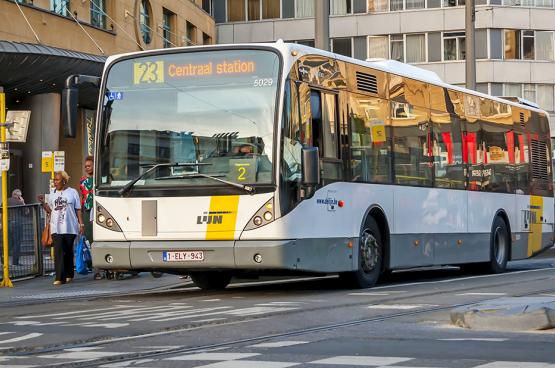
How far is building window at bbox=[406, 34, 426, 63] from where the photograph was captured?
5144 centimetres

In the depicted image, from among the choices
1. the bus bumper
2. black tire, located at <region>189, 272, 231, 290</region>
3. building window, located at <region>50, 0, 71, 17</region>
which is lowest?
black tire, located at <region>189, 272, 231, 290</region>

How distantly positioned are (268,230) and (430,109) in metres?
5.09

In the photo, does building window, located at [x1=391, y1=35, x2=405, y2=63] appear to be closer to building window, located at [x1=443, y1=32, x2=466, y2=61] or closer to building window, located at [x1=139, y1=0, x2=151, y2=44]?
building window, located at [x1=443, y1=32, x2=466, y2=61]

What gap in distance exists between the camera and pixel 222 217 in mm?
10805

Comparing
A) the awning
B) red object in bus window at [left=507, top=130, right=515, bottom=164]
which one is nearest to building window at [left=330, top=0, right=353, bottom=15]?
the awning

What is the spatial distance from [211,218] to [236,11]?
4449cm

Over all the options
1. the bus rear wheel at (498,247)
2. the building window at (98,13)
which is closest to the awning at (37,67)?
the building window at (98,13)

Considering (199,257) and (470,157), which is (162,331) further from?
(470,157)

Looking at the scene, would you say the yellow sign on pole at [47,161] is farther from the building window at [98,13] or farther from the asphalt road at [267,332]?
the building window at [98,13]

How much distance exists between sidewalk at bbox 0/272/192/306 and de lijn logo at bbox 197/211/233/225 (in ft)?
7.61

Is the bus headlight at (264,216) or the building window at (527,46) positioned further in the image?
the building window at (527,46)

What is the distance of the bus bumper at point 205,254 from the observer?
34.7 feet

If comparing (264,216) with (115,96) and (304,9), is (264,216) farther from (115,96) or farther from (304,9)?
(304,9)

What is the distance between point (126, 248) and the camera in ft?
36.7
